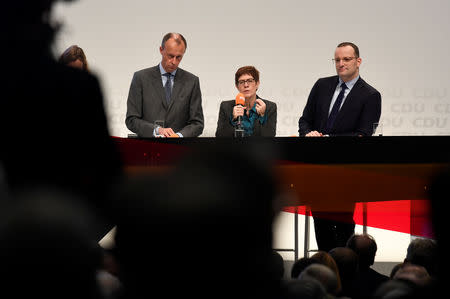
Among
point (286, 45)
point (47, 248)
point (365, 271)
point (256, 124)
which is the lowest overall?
point (365, 271)

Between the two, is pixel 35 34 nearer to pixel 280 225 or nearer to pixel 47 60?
pixel 47 60

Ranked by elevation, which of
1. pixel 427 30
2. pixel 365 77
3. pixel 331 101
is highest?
pixel 427 30

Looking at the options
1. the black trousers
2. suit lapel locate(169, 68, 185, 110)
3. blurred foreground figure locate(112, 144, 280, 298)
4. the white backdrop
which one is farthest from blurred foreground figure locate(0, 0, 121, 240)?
the white backdrop

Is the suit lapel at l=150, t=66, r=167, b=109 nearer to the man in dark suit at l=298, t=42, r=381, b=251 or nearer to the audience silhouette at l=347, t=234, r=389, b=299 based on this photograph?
the man in dark suit at l=298, t=42, r=381, b=251

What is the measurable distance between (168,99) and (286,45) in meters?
2.47

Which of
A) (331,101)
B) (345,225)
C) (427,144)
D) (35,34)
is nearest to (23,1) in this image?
(35,34)

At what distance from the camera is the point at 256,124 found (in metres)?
3.38

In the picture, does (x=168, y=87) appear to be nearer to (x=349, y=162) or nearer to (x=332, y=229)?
(x=332, y=229)

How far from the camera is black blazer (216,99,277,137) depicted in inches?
132

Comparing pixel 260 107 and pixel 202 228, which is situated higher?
pixel 260 107

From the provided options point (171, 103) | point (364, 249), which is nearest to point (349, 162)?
point (364, 249)

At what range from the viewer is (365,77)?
5.47 metres

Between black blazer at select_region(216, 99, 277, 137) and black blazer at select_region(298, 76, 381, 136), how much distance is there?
0.22m

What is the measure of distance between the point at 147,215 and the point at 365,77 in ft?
17.6
